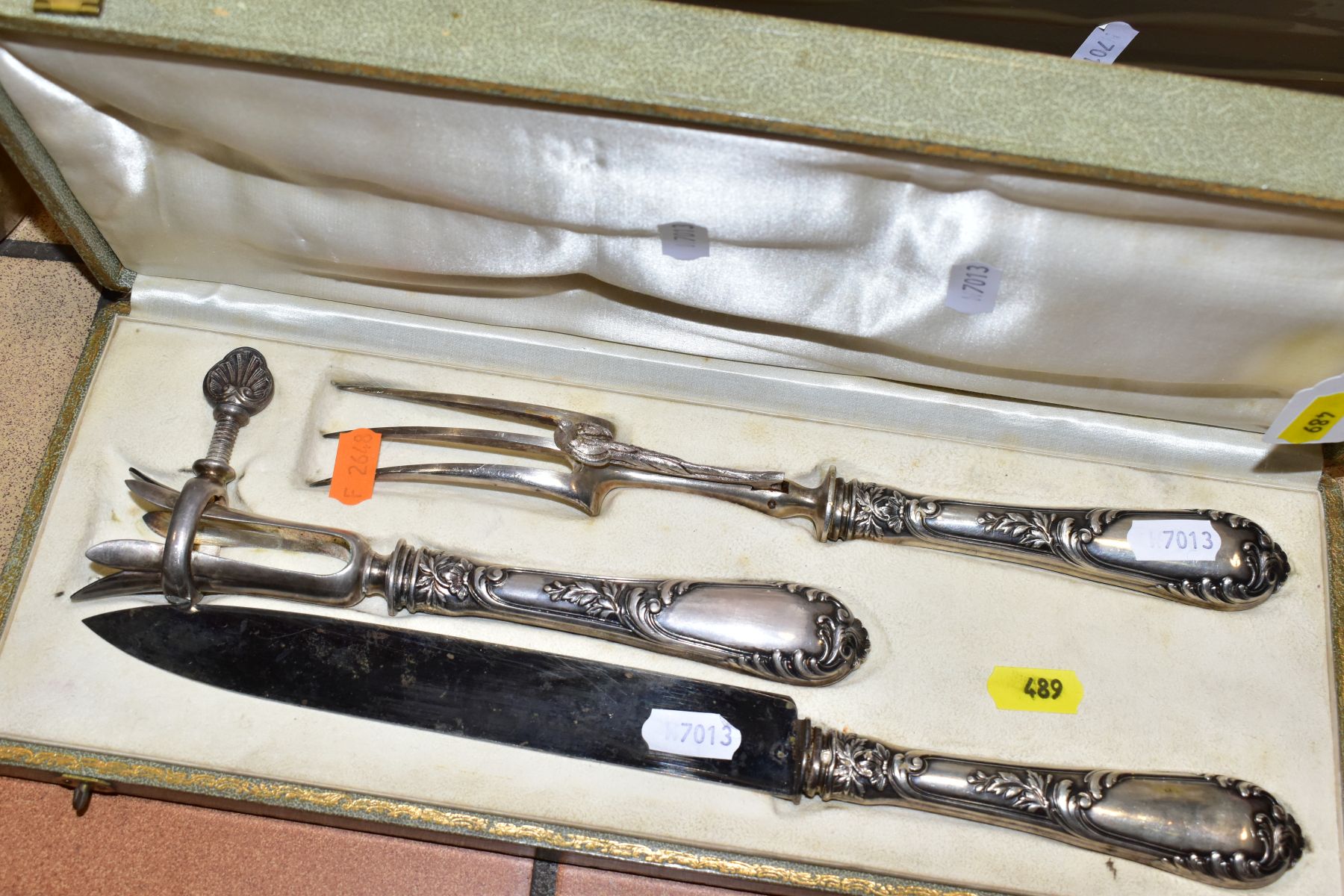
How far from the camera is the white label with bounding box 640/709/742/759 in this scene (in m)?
1.17

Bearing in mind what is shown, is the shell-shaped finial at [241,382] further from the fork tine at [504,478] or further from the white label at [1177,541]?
the white label at [1177,541]

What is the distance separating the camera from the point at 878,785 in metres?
1.16

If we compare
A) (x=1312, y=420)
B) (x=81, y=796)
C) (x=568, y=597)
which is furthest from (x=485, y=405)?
(x=1312, y=420)

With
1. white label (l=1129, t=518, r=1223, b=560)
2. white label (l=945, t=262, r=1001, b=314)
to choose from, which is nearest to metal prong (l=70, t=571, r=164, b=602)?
white label (l=945, t=262, r=1001, b=314)

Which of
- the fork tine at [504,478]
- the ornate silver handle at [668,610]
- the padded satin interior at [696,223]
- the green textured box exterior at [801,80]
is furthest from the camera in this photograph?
the fork tine at [504,478]

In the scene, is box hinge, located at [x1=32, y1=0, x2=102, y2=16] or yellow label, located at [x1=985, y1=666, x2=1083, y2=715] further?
yellow label, located at [x1=985, y1=666, x2=1083, y2=715]

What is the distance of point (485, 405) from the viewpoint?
1.38 metres

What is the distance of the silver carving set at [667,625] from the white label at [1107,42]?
62cm

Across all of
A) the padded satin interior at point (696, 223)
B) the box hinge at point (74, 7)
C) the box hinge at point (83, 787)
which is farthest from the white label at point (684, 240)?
the box hinge at point (83, 787)

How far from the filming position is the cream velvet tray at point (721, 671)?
46.8 inches

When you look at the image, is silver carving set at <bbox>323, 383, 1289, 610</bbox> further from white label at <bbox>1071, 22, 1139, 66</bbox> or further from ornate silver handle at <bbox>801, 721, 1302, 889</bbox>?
white label at <bbox>1071, 22, 1139, 66</bbox>

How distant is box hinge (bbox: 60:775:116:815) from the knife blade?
0.14 meters

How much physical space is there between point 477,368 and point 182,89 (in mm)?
496

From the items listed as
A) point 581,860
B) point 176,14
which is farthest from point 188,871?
point 176,14
